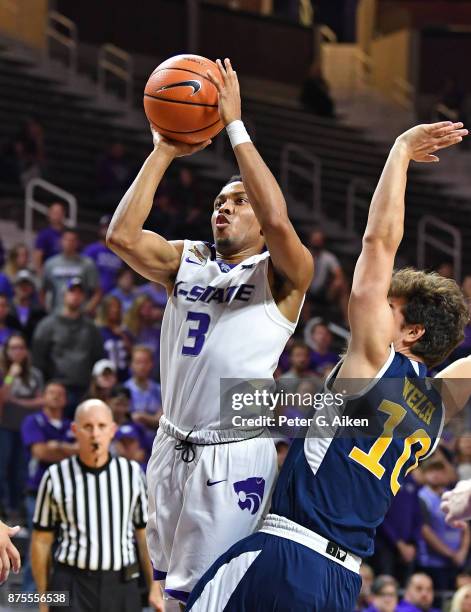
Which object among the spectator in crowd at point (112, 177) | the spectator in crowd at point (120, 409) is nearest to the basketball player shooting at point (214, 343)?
the spectator in crowd at point (120, 409)

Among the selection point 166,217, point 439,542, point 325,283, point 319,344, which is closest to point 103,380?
point 319,344

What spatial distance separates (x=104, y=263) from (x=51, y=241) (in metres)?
0.55

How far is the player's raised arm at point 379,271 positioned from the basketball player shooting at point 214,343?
463mm

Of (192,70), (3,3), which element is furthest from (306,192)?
(192,70)

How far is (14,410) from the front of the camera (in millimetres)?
8766

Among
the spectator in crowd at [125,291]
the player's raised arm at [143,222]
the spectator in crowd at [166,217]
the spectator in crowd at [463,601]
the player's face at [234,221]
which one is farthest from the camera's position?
the spectator in crowd at [166,217]

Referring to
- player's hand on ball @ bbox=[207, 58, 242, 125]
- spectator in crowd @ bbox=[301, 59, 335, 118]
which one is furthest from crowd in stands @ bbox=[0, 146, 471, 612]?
spectator in crowd @ bbox=[301, 59, 335, 118]

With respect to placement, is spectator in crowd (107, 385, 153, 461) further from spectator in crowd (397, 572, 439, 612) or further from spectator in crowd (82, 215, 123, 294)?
spectator in crowd (82, 215, 123, 294)

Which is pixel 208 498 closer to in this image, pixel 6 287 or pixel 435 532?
pixel 435 532

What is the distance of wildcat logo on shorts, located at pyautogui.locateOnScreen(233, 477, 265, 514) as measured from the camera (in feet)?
14.0

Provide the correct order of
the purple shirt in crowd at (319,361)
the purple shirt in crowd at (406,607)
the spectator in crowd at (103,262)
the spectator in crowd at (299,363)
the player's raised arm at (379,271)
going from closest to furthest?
the player's raised arm at (379,271) → the purple shirt in crowd at (406,607) → the spectator in crowd at (299,363) → the purple shirt in crowd at (319,361) → the spectator in crowd at (103,262)

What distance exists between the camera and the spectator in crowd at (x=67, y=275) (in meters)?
10.5

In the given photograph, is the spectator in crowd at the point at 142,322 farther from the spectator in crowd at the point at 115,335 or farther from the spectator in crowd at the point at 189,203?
the spectator in crowd at the point at 189,203

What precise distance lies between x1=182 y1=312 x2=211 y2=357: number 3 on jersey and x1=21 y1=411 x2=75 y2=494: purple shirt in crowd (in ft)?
13.0
